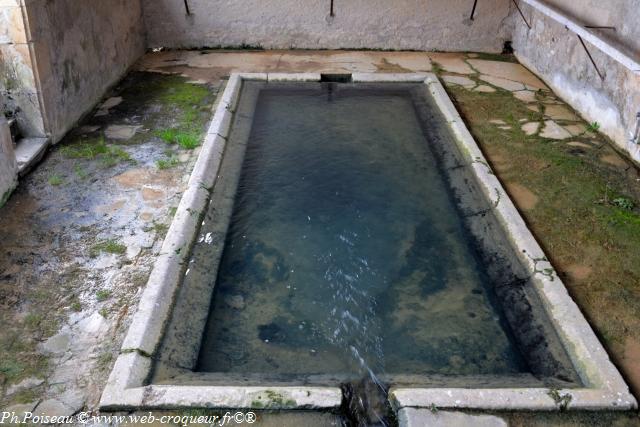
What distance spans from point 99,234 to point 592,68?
4.99 meters

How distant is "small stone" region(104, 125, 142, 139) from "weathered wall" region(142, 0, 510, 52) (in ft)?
9.88

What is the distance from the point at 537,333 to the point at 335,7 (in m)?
5.98

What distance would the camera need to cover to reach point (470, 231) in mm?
4062

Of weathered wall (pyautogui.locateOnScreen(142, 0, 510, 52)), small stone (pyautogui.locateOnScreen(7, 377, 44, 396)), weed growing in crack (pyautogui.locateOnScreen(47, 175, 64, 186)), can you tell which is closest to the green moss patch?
weathered wall (pyautogui.locateOnScreen(142, 0, 510, 52))

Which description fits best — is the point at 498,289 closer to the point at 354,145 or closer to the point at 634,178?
the point at 634,178

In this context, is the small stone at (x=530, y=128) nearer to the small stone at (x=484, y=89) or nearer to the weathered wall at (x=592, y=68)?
the weathered wall at (x=592, y=68)

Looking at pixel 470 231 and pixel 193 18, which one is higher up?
pixel 193 18

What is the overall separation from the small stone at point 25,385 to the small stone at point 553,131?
186 inches

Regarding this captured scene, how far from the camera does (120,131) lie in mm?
5195

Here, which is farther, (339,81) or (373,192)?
(339,81)

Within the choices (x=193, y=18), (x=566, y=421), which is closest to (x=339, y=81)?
(x=193, y=18)

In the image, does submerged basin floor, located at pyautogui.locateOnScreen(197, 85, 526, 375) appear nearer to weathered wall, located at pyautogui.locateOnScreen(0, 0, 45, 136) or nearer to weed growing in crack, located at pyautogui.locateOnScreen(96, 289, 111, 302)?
weed growing in crack, located at pyautogui.locateOnScreen(96, 289, 111, 302)

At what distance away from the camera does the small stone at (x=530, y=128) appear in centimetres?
532

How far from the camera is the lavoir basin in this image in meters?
2.60
